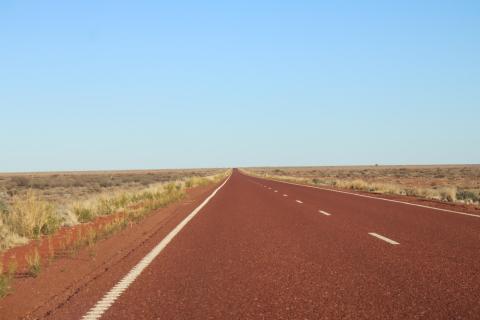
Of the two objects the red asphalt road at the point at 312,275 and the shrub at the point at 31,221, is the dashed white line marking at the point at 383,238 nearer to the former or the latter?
the red asphalt road at the point at 312,275

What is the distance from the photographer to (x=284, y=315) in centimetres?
513

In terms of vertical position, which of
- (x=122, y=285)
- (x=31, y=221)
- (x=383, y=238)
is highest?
(x=31, y=221)

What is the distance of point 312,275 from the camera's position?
7.05m

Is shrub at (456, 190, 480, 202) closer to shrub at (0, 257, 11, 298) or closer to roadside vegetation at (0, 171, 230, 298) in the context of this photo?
roadside vegetation at (0, 171, 230, 298)

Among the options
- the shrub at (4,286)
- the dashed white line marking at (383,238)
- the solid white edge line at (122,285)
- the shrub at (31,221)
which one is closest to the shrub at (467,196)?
the dashed white line marking at (383,238)

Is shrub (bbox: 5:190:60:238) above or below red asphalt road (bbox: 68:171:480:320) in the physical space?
above

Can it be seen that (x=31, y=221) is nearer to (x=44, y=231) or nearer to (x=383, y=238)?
(x=44, y=231)

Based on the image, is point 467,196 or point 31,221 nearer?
point 31,221

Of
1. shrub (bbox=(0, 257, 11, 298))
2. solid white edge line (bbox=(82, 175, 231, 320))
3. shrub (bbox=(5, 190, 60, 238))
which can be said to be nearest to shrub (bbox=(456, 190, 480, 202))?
solid white edge line (bbox=(82, 175, 231, 320))

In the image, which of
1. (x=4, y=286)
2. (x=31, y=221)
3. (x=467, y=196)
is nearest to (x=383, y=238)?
(x=4, y=286)

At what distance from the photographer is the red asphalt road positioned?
533 cm

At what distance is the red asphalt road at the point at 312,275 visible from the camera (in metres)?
5.33

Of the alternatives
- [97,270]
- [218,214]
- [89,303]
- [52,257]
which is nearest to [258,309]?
[89,303]

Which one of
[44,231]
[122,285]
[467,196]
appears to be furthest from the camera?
[467,196]
